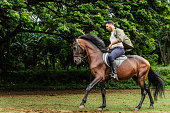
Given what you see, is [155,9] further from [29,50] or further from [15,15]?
[29,50]

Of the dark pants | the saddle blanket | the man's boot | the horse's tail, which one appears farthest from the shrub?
the dark pants

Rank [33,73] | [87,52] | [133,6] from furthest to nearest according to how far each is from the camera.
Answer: [33,73] < [133,6] < [87,52]

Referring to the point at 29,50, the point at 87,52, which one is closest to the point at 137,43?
the point at 87,52

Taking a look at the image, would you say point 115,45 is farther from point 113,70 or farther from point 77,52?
point 77,52

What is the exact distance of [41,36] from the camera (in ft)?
72.1

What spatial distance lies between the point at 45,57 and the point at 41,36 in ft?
9.37

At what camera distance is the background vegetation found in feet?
46.7

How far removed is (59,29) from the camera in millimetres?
13477

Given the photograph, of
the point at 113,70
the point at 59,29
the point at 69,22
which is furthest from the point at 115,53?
the point at 69,22

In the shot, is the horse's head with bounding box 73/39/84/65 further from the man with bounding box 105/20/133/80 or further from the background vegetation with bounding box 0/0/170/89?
the man with bounding box 105/20/133/80

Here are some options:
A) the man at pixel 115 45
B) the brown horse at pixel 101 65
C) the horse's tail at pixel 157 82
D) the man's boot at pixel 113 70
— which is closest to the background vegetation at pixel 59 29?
the brown horse at pixel 101 65

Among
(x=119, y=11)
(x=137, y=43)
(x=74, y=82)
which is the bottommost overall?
(x=74, y=82)

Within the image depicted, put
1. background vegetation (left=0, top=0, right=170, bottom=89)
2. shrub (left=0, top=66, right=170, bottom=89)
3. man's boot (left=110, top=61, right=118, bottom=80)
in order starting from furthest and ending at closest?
shrub (left=0, top=66, right=170, bottom=89), background vegetation (left=0, top=0, right=170, bottom=89), man's boot (left=110, top=61, right=118, bottom=80)

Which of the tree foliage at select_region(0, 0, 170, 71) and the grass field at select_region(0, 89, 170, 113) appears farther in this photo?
the tree foliage at select_region(0, 0, 170, 71)
